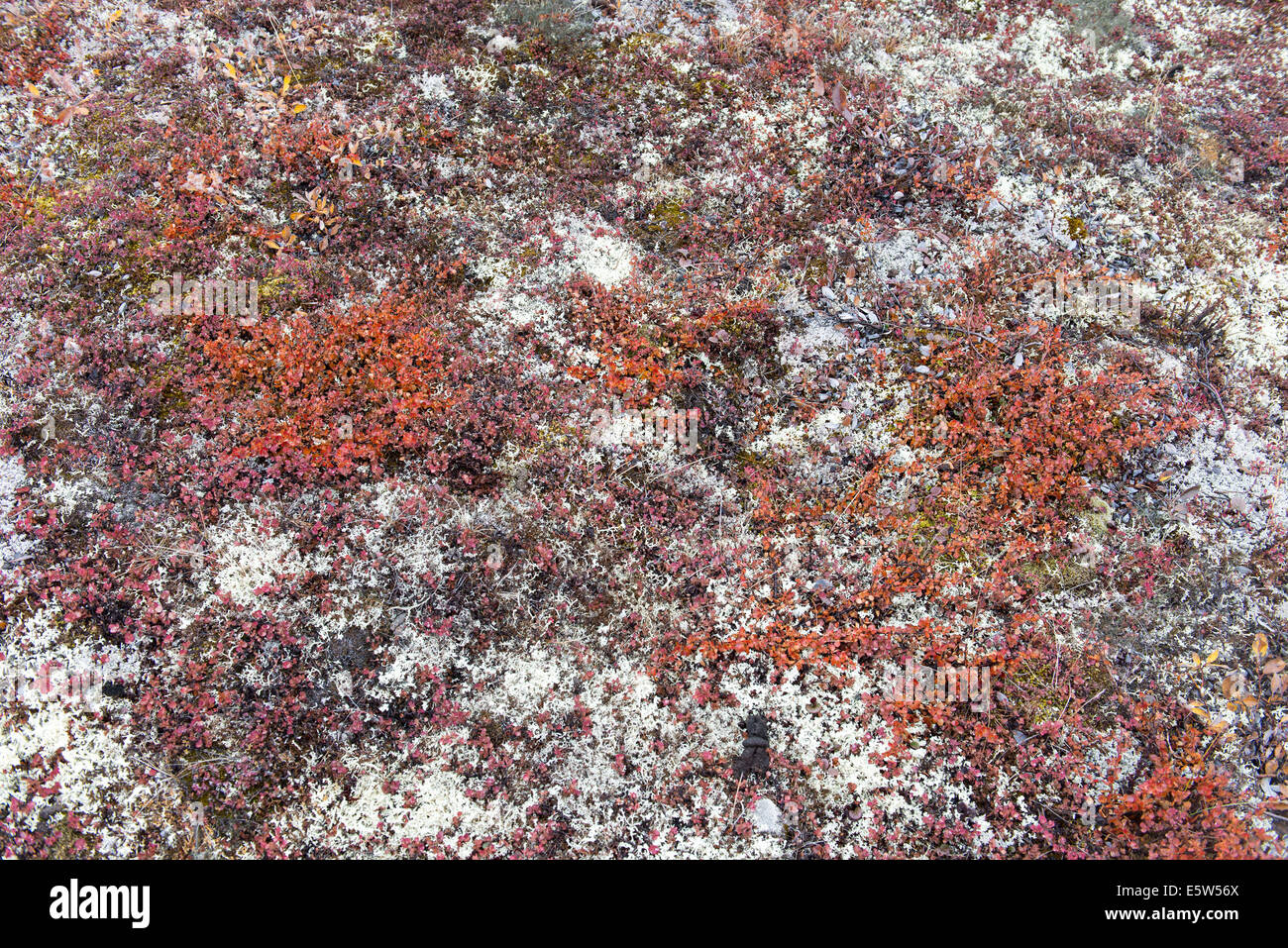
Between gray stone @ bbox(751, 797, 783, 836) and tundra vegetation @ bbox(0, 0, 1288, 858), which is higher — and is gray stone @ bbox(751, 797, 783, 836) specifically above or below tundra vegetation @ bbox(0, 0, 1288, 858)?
below

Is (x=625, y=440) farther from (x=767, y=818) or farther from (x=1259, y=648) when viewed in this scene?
(x=1259, y=648)

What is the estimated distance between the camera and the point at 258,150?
10102 millimetres

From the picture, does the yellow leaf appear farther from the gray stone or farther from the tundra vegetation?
the gray stone

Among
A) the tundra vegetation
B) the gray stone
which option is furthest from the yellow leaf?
the gray stone

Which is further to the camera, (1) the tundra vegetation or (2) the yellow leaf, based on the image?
(2) the yellow leaf

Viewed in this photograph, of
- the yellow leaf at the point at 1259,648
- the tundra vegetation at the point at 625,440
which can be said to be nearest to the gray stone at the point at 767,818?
the tundra vegetation at the point at 625,440

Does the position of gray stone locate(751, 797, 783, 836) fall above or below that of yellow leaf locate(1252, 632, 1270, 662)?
below

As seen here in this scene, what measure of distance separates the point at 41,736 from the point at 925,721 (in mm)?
9061

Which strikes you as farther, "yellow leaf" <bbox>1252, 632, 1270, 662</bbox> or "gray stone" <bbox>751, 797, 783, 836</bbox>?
"yellow leaf" <bbox>1252, 632, 1270, 662</bbox>

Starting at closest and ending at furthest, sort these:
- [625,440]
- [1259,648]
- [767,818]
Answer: [767,818] → [1259,648] → [625,440]

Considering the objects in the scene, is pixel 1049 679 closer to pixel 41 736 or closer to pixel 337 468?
pixel 337 468

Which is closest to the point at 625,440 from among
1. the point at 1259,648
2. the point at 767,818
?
the point at 767,818
